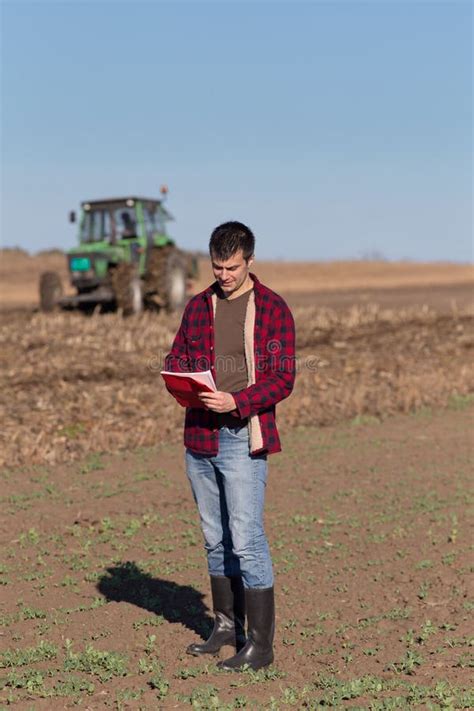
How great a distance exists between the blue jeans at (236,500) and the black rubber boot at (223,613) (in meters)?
0.21

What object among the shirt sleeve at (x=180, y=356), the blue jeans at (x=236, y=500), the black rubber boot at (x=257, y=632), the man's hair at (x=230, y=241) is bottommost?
the black rubber boot at (x=257, y=632)

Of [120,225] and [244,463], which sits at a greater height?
[120,225]

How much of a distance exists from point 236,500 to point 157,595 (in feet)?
5.89

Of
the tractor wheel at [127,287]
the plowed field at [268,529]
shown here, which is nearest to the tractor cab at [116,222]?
the tractor wheel at [127,287]

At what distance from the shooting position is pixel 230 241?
4578mm

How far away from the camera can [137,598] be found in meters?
6.13

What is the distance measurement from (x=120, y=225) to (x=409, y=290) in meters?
16.0

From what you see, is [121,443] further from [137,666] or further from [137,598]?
[137,666]

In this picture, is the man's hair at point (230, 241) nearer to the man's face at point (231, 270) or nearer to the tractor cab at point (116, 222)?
the man's face at point (231, 270)

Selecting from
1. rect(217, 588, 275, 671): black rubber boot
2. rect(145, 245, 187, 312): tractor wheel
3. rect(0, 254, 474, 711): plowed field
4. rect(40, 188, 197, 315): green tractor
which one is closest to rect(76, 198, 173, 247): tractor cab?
rect(40, 188, 197, 315): green tractor

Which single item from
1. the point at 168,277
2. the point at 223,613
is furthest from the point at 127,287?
the point at 223,613

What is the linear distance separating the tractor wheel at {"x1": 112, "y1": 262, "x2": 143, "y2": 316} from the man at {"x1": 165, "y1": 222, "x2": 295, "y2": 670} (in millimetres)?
14459

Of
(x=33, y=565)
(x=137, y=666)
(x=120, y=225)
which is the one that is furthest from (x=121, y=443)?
(x=120, y=225)

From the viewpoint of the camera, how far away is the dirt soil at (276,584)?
4699mm
